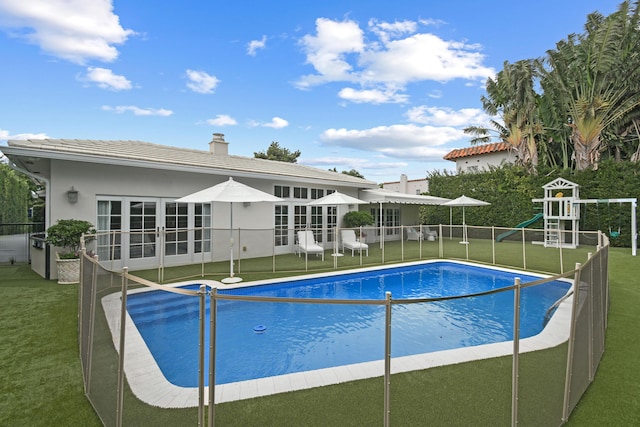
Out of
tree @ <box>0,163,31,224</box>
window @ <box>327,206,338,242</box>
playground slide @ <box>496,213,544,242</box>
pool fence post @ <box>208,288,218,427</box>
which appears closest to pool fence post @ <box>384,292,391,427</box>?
pool fence post @ <box>208,288,218,427</box>

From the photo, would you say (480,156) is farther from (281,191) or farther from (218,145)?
(218,145)

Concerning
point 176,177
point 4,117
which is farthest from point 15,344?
point 4,117

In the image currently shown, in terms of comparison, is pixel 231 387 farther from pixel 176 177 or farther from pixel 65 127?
pixel 65 127

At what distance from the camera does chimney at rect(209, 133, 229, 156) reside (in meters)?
16.2

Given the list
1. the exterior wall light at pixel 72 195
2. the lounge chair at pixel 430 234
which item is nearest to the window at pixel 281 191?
the exterior wall light at pixel 72 195

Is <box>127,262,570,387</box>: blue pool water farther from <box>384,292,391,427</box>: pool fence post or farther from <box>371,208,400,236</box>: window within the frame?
<box>371,208,400,236</box>: window

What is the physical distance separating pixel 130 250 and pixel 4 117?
23.2 m

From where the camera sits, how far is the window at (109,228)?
9305 millimetres

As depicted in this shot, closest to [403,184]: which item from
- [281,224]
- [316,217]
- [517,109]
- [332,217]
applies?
[517,109]

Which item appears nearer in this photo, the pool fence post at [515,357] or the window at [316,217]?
the pool fence post at [515,357]

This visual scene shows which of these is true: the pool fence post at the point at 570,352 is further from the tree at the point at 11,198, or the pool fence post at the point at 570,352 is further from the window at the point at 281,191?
the tree at the point at 11,198

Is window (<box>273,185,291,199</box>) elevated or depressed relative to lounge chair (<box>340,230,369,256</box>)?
elevated

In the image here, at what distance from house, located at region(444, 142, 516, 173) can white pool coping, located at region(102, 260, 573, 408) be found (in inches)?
927

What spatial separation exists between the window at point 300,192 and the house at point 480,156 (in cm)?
1562
